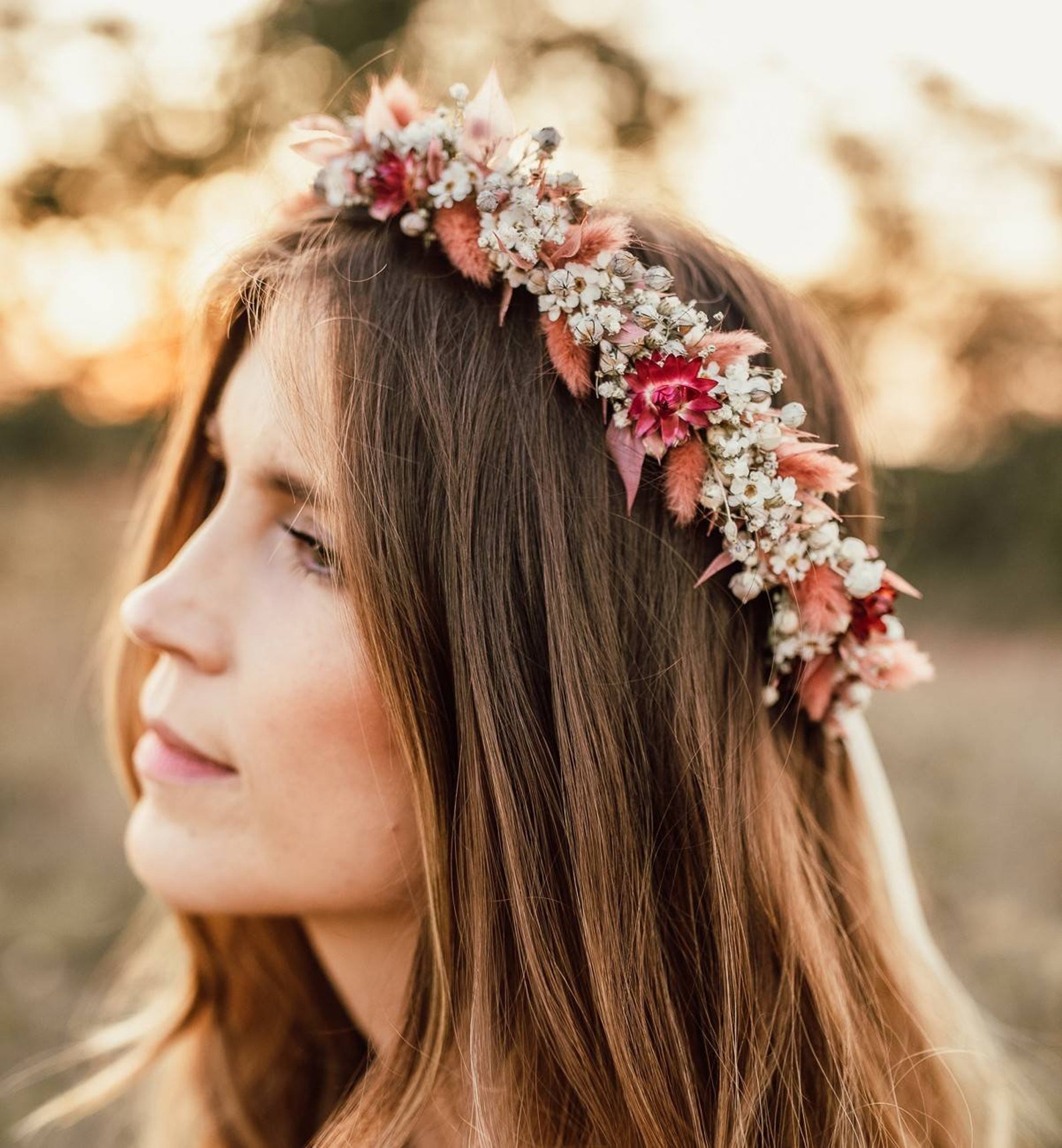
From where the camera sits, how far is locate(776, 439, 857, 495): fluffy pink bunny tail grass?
1487 millimetres

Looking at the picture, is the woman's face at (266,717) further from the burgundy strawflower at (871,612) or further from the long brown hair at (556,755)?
the burgundy strawflower at (871,612)

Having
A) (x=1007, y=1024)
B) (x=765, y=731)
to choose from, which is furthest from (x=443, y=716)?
(x=1007, y=1024)

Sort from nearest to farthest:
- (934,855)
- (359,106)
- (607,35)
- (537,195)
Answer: (537,195), (359,106), (934,855), (607,35)

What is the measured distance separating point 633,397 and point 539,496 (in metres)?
0.20

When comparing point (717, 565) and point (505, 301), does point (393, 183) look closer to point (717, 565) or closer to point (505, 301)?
point (505, 301)

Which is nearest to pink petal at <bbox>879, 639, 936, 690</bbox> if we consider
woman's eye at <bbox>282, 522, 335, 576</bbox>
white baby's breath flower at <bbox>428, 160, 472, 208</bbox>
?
woman's eye at <bbox>282, 522, 335, 576</bbox>

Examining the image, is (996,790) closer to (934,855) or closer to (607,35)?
(934,855)

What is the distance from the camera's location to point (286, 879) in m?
1.59

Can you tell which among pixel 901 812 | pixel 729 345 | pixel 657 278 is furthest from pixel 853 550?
pixel 901 812

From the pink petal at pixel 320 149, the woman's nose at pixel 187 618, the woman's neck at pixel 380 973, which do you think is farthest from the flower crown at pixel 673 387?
the woman's neck at pixel 380 973

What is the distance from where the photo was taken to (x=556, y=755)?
146 centimetres

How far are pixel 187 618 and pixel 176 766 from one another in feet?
0.86

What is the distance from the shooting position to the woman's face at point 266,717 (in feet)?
4.96

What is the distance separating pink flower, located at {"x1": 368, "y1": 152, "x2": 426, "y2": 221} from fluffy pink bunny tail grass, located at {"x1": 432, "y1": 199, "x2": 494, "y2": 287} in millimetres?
74
